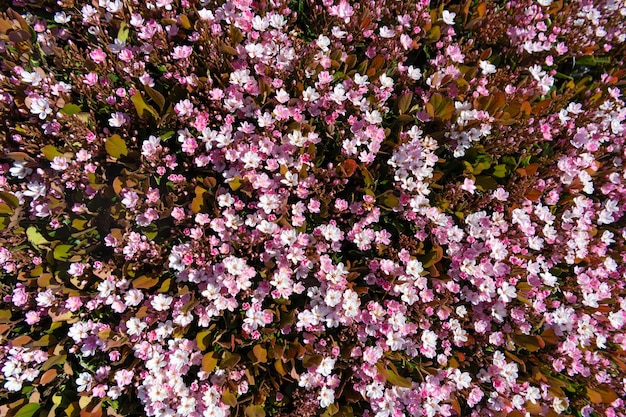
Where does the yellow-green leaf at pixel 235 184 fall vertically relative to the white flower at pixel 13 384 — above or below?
above

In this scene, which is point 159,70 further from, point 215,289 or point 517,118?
point 517,118

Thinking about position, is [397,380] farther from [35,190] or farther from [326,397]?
[35,190]

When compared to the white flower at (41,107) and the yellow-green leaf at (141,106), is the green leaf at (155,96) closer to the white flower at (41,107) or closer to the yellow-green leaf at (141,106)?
the yellow-green leaf at (141,106)

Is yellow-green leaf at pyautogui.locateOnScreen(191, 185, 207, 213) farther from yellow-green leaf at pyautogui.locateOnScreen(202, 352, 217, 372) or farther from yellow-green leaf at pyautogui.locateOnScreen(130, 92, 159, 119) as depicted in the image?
yellow-green leaf at pyautogui.locateOnScreen(202, 352, 217, 372)

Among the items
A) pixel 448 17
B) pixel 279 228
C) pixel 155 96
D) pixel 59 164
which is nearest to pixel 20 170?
pixel 59 164

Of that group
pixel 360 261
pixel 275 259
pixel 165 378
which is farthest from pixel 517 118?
pixel 165 378

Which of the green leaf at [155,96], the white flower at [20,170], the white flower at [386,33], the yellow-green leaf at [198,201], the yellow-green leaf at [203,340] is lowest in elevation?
the yellow-green leaf at [203,340]

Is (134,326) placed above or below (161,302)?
below

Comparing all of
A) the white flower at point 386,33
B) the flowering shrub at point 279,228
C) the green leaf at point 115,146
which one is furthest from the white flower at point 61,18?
the white flower at point 386,33
